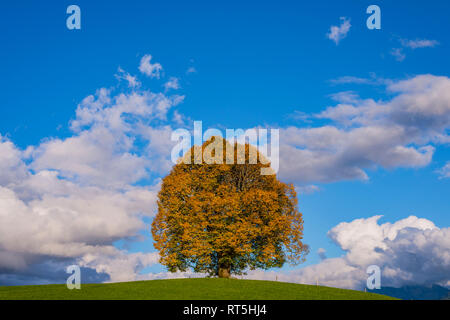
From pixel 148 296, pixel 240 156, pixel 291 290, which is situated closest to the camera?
pixel 148 296

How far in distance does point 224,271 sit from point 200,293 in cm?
1390

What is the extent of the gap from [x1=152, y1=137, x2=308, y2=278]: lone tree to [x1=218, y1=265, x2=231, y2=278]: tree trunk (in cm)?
12

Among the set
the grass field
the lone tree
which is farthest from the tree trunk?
the grass field

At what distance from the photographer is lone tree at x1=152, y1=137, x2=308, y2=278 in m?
45.4

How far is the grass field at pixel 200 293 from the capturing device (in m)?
33.2

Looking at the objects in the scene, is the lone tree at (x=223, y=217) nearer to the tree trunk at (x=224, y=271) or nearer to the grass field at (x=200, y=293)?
the tree trunk at (x=224, y=271)

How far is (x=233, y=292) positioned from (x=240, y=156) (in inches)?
813

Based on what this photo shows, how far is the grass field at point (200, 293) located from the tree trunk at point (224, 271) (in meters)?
5.77

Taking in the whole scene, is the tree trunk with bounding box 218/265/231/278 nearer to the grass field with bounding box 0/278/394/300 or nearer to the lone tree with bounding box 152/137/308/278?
the lone tree with bounding box 152/137/308/278

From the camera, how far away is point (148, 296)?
33.4 metres

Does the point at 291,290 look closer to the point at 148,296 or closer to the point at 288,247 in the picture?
the point at 288,247

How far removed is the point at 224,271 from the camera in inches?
1891

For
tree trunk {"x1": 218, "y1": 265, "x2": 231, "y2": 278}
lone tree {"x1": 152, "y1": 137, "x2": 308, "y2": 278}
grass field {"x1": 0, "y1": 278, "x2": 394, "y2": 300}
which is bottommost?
grass field {"x1": 0, "y1": 278, "x2": 394, "y2": 300}
